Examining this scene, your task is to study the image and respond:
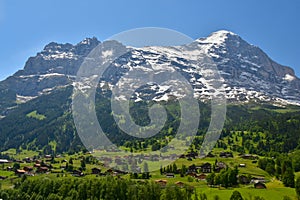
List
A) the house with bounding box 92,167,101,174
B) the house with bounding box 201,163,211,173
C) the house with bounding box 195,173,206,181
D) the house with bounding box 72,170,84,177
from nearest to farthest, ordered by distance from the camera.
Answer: the house with bounding box 195,173,206,181 → the house with bounding box 201,163,211,173 → the house with bounding box 72,170,84,177 → the house with bounding box 92,167,101,174

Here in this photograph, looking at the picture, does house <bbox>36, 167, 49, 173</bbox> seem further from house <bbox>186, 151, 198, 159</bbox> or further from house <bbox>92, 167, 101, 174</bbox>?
house <bbox>186, 151, 198, 159</bbox>

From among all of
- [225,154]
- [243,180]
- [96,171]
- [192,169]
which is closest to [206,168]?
[192,169]

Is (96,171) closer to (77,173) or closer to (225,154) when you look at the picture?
(77,173)

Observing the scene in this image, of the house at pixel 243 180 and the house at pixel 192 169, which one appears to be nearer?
the house at pixel 243 180

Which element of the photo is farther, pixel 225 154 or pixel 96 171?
pixel 225 154

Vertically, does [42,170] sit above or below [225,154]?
below

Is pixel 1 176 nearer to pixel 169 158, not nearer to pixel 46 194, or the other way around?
pixel 46 194

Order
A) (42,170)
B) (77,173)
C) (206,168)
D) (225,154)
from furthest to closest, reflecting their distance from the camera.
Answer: (225,154) → (42,170) → (77,173) → (206,168)

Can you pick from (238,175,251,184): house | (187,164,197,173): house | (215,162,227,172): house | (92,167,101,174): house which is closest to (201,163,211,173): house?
(215,162,227,172): house

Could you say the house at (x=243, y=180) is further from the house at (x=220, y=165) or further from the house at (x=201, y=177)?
the house at (x=220, y=165)

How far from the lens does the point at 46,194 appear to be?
79938 mm

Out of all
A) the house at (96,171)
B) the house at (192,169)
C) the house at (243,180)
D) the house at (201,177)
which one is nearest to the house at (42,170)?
the house at (96,171)

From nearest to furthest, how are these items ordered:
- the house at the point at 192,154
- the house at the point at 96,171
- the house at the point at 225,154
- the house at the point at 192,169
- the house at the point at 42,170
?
the house at the point at 192,169 → the house at the point at 96,171 → the house at the point at 42,170 → the house at the point at 225,154 → the house at the point at 192,154

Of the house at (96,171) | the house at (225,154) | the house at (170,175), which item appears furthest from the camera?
the house at (225,154)
